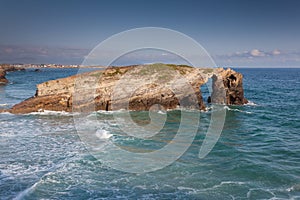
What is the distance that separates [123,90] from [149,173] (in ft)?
63.6

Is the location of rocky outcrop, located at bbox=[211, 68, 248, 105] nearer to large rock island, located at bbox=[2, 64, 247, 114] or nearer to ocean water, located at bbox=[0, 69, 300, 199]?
large rock island, located at bbox=[2, 64, 247, 114]

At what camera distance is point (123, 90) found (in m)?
33.3

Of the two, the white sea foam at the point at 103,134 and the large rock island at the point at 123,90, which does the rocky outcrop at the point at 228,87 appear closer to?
the large rock island at the point at 123,90

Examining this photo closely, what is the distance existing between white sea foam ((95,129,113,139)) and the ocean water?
88 mm

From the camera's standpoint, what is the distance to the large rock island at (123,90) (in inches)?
1265

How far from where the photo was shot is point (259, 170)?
616 inches

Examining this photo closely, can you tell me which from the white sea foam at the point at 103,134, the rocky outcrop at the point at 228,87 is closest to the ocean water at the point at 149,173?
the white sea foam at the point at 103,134

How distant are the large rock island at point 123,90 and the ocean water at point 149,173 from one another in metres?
5.70

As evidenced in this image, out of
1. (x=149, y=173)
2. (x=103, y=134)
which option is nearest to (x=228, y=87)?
(x=103, y=134)

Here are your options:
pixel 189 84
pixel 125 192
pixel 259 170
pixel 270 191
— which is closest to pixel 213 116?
pixel 189 84

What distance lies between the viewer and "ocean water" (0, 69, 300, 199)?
1270cm

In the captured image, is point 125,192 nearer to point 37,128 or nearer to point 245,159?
point 245,159

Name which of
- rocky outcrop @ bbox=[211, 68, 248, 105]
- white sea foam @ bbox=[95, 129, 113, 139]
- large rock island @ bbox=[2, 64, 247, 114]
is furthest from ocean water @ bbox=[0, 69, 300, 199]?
rocky outcrop @ bbox=[211, 68, 248, 105]

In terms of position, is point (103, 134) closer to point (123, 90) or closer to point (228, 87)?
point (123, 90)
